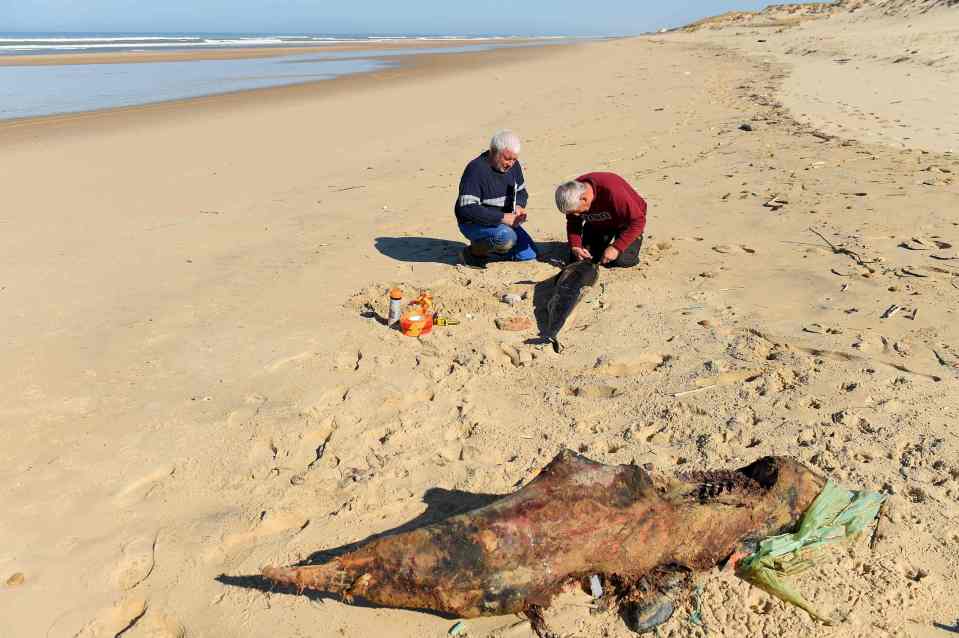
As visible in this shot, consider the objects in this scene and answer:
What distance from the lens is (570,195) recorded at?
5250mm

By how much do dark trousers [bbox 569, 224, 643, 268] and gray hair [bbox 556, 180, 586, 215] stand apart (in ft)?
1.95

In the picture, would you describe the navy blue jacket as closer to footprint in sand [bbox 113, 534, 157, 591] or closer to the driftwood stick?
the driftwood stick

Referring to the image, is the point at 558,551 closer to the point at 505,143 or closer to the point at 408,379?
the point at 408,379

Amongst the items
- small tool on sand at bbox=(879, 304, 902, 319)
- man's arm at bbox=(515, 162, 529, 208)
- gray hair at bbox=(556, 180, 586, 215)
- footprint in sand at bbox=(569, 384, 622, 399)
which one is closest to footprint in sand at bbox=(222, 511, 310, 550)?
footprint in sand at bbox=(569, 384, 622, 399)

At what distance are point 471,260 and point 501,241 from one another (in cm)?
37

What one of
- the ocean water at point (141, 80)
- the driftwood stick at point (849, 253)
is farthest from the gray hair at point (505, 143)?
the ocean water at point (141, 80)

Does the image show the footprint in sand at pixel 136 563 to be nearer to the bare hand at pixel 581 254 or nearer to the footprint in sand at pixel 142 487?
the footprint in sand at pixel 142 487

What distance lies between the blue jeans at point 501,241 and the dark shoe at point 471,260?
8cm

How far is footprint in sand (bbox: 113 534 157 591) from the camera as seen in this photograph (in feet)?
9.22

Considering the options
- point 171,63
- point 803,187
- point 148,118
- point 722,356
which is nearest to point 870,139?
point 803,187

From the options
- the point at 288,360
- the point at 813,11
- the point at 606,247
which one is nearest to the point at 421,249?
the point at 606,247

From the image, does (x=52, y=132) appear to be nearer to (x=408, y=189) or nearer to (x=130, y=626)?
(x=408, y=189)

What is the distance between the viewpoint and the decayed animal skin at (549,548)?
2436 millimetres

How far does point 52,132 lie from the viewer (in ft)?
43.4
